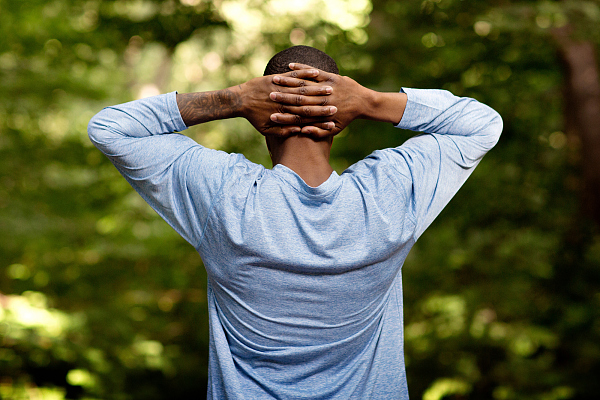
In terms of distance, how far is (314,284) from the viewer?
1.14 metres

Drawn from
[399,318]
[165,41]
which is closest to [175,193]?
[399,318]

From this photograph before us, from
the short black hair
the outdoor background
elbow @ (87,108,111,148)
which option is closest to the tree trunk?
the outdoor background

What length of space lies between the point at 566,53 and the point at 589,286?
2323 mm

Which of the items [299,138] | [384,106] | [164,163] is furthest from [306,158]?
[164,163]

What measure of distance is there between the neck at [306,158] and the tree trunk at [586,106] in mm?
3900

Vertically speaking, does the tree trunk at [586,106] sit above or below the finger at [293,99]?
above

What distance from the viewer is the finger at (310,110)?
45.6 inches

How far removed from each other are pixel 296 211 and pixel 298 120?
24 cm

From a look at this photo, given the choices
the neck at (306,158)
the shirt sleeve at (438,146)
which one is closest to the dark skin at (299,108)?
the neck at (306,158)

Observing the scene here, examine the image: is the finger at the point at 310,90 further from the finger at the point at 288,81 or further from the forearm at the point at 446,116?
the forearm at the point at 446,116

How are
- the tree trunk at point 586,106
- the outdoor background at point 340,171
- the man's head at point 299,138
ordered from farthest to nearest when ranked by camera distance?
the tree trunk at point 586,106
the outdoor background at point 340,171
the man's head at point 299,138

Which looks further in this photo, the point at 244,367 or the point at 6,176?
the point at 6,176

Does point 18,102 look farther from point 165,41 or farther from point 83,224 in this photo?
point 165,41

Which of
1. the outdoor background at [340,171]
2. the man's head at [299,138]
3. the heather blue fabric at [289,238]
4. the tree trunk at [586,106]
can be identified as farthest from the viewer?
the tree trunk at [586,106]
